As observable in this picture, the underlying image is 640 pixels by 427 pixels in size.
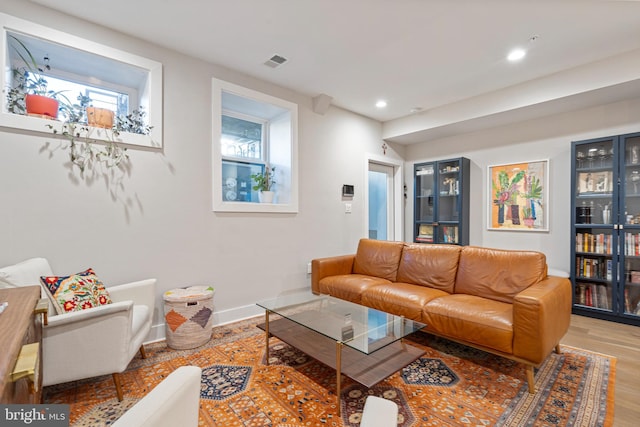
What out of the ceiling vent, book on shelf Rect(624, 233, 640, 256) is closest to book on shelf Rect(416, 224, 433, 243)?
book on shelf Rect(624, 233, 640, 256)

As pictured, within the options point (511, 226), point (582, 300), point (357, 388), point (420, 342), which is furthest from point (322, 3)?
point (582, 300)

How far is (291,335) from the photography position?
224 centimetres

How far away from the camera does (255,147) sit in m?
3.78

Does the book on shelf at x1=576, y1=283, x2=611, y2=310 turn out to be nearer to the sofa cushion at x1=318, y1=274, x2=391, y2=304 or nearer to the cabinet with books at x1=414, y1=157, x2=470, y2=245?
the cabinet with books at x1=414, y1=157, x2=470, y2=245

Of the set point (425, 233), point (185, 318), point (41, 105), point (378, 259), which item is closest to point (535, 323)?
point (378, 259)

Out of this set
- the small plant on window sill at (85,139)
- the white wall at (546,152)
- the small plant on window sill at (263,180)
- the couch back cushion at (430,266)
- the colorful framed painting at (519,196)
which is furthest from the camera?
the colorful framed painting at (519,196)

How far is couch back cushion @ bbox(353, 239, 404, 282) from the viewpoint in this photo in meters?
3.36

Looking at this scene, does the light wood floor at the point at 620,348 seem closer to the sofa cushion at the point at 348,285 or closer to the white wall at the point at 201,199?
the white wall at the point at 201,199

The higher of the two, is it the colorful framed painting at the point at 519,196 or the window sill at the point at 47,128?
the window sill at the point at 47,128

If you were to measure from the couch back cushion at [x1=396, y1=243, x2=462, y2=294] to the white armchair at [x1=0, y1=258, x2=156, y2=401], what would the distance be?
2551mm

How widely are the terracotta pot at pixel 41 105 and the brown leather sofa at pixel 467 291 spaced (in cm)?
272

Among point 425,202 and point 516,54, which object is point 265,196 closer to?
point 425,202

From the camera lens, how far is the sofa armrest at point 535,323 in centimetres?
185

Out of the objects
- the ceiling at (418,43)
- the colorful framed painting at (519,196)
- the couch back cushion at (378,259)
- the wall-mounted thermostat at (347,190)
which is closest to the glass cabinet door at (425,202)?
the colorful framed painting at (519,196)
